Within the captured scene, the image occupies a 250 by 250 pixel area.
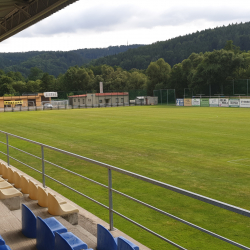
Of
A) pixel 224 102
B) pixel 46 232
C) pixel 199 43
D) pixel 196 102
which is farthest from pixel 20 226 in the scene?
pixel 199 43

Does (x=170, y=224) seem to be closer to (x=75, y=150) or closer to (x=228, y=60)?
(x=75, y=150)

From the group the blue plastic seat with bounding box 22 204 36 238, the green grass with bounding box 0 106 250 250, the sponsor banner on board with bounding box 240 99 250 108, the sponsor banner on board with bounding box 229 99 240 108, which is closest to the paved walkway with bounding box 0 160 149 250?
the blue plastic seat with bounding box 22 204 36 238

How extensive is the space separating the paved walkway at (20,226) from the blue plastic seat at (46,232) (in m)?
0.27

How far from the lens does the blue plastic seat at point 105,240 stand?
12.3 feet

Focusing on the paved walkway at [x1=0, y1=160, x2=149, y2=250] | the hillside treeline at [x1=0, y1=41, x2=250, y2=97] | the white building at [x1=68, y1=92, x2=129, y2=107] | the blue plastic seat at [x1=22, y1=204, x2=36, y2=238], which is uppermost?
the hillside treeline at [x1=0, y1=41, x2=250, y2=97]

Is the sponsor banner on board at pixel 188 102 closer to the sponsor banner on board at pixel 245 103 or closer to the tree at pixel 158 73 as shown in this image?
the sponsor banner on board at pixel 245 103

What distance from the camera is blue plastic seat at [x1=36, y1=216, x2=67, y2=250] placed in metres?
3.86

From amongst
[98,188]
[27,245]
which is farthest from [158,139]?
[27,245]

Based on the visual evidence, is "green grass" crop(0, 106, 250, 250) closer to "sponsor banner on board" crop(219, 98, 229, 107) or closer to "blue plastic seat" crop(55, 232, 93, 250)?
"blue plastic seat" crop(55, 232, 93, 250)

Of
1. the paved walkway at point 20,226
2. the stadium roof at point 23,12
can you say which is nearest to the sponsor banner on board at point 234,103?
the stadium roof at point 23,12

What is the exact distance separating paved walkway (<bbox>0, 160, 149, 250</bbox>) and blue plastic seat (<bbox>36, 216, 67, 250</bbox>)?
267mm

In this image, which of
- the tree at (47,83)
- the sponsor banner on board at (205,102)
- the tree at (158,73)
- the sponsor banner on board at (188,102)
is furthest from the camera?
the tree at (47,83)

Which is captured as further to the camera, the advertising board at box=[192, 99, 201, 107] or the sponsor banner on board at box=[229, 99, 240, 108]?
the advertising board at box=[192, 99, 201, 107]

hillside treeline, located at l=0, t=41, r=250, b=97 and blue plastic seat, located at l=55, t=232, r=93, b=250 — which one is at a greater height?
hillside treeline, located at l=0, t=41, r=250, b=97
